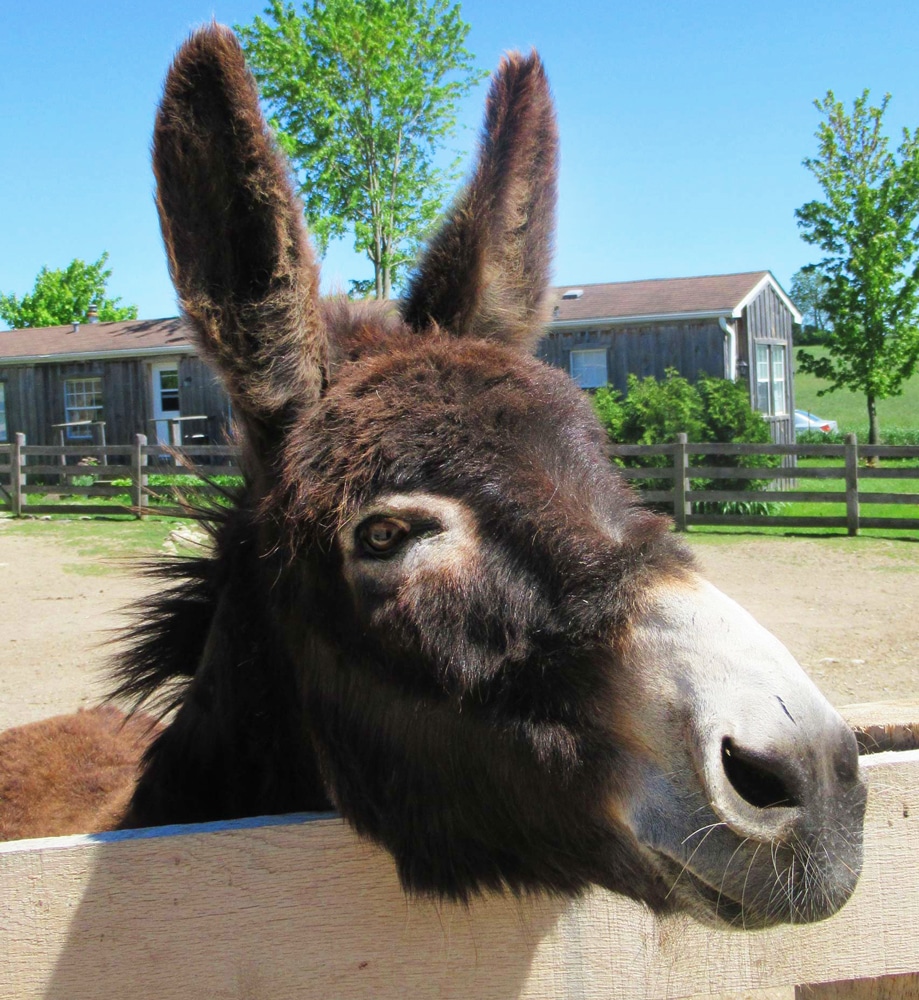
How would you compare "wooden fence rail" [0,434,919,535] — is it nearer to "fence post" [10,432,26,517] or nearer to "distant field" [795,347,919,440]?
"fence post" [10,432,26,517]

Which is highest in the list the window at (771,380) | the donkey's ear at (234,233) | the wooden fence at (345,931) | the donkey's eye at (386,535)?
the window at (771,380)

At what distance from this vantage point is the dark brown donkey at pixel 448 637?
4.69ft

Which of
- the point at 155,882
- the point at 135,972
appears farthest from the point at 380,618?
the point at 135,972

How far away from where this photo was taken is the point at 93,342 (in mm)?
30391

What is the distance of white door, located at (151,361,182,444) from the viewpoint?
2828cm

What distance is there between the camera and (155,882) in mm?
1553

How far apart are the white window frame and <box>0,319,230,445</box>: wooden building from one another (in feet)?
50.5

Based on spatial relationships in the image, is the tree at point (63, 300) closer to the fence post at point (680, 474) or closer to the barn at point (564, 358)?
the barn at point (564, 358)

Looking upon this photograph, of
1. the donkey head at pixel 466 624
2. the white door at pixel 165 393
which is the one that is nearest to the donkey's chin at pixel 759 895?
the donkey head at pixel 466 624

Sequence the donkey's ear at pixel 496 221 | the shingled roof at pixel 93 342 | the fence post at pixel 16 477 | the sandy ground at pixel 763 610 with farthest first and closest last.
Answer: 1. the shingled roof at pixel 93 342
2. the fence post at pixel 16 477
3. the sandy ground at pixel 763 610
4. the donkey's ear at pixel 496 221

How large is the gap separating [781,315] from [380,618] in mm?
29349

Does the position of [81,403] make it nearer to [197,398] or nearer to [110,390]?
[110,390]

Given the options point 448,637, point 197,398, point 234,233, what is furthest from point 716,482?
point 448,637

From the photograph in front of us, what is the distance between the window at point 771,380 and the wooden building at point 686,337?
3 centimetres
